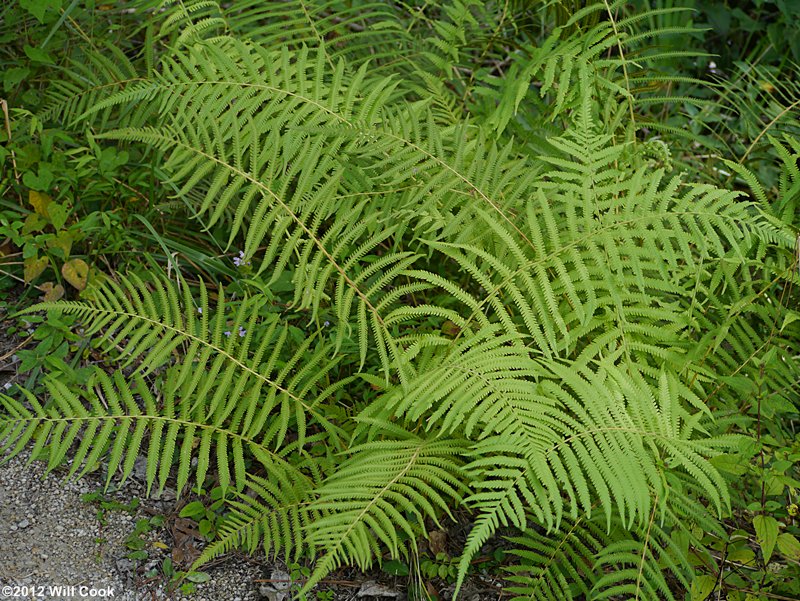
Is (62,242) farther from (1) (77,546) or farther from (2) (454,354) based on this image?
(2) (454,354)

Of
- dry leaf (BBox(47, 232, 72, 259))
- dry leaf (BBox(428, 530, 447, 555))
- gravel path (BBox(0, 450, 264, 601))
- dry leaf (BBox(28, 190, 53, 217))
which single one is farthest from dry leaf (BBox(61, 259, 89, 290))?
dry leaf (BBox(428, 530, 447, 555))

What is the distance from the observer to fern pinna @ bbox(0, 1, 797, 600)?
1837mm

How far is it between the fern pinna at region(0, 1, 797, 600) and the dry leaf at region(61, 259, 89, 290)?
0.37 ft

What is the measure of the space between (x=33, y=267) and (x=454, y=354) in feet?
4.36

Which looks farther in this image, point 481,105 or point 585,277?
point 481,105

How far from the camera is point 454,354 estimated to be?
195 cm

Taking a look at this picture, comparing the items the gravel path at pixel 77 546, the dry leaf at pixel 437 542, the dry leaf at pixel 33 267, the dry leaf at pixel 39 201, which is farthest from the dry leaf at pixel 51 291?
the dry leaf at pixel 437 542

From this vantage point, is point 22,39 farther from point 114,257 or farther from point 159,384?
point 159,384

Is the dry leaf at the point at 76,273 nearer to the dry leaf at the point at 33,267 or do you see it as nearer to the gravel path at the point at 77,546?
the dry leaf at the point at 33,267

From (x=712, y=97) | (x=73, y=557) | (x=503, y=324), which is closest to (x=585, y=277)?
(x=503, y=324)

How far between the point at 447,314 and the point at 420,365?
0.16m

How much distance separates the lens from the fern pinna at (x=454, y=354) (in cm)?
184

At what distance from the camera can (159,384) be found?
7.35 feet

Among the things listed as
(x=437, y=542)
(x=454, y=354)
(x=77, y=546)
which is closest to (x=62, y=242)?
(x=77, y=546)
